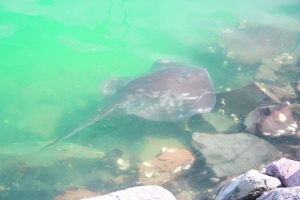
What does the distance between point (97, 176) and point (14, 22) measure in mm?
13717

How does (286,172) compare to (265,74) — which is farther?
(265,74)

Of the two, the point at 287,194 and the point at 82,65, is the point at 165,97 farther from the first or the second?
the point at 82,65

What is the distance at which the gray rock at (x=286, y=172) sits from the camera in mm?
2519

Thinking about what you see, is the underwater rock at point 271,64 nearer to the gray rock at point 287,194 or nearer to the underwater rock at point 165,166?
the underwater rock at point 165,166

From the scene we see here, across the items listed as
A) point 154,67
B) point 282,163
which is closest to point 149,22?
point 154,67

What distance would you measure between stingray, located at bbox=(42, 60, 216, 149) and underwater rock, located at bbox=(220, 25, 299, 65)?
328 cm

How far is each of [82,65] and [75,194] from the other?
23.8 feet

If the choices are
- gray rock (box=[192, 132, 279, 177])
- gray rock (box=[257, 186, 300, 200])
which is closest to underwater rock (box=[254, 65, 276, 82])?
gray rock (box=[192, 132, 279, 177])

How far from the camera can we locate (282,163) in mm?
2797

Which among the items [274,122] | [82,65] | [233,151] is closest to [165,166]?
[233,151]

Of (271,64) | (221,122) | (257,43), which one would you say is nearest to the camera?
(221,122)

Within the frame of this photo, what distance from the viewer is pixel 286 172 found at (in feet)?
8.68

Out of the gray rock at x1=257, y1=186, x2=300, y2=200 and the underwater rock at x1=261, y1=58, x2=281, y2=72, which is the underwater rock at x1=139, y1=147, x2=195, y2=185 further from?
the underwater rock at x1=261, y1=58, x2=281, y2=72

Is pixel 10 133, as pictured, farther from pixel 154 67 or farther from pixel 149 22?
pixel 149 22
